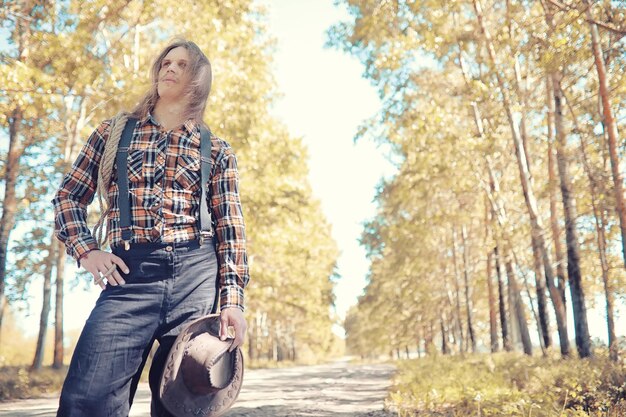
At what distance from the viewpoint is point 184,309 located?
7.52ft

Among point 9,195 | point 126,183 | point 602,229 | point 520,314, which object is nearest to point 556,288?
point 602,229

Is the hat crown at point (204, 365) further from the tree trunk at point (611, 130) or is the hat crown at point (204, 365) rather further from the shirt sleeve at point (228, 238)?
the tree trunk at point (611, 130)

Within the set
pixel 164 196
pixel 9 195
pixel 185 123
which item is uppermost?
pixel 9 195

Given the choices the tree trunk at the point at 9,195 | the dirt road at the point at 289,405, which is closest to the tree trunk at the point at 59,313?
the tree trunk at the point at 9,195

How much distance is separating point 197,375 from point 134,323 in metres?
0.32

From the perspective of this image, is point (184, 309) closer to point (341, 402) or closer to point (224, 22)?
point (341, 402)

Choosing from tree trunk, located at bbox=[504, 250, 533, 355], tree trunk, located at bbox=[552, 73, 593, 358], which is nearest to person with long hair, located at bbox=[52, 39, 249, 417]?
tree trunk, located at bbox=[552, 73, 593, 358]

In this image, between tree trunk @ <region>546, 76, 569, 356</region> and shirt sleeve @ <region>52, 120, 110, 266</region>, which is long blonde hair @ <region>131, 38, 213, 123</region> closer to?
shirt sleeve @ <region>52, 120, 110, 266</region>

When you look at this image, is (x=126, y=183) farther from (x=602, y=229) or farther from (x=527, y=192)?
(x=602, y=229)

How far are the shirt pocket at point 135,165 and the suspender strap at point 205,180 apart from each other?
260mm

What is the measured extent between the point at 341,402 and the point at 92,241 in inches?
278

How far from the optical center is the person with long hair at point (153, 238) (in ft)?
6.98

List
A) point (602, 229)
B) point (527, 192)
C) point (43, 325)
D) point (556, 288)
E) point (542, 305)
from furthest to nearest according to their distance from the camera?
point (43, 325) < point (602, 229) < point (542, 305) < point (556, 288) < point (527, 192)

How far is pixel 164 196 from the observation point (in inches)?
93.0
